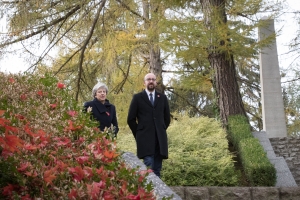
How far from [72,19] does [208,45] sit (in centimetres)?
276

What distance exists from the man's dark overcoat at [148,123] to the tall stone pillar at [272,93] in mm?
7398

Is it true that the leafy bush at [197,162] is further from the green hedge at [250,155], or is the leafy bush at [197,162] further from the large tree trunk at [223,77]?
the large tree trunk at [223,77]

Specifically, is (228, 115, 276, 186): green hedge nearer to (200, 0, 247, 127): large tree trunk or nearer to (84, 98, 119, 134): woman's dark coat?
(200, 0, 247, 127): large tree trunk

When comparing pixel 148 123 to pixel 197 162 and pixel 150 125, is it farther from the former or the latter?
pixel 197 162

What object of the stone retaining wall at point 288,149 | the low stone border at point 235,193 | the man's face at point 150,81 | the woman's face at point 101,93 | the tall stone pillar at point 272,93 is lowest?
the low stone border at point 235,193

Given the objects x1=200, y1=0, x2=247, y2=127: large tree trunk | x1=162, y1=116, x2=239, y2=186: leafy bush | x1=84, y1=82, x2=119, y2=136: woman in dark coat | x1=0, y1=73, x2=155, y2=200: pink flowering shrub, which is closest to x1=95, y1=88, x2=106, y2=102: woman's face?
x1=84, y1=82, x2=119, y2=136: woman in dark coat

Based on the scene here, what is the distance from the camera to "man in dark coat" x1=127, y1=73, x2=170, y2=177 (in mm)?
5379

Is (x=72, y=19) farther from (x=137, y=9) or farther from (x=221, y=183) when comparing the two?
(x=221, y=183)

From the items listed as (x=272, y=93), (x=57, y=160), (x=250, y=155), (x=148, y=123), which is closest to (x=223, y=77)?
(x=272, y=93)

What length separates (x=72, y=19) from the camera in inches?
381

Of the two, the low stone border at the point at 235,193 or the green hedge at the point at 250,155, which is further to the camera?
the green hedge at the point at 250,155

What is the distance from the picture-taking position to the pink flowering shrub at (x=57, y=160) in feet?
6.03

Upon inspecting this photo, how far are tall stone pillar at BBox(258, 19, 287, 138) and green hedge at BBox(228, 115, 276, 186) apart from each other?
2487mm

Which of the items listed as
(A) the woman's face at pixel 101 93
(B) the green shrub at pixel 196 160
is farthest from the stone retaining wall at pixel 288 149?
(A) the woman's face at pixel 101 93
